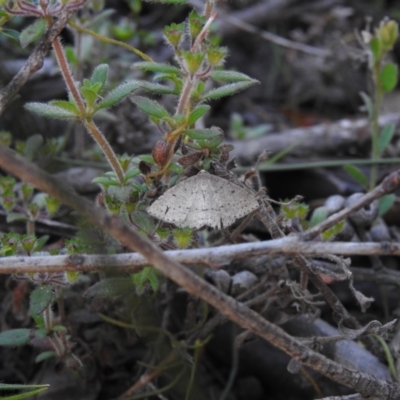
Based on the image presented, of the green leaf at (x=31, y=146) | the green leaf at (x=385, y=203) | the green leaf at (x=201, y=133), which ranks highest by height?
the green leaf at (x=201, y=133)

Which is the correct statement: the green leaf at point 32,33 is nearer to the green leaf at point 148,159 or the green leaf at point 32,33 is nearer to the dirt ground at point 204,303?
the green leaf at point 148,159

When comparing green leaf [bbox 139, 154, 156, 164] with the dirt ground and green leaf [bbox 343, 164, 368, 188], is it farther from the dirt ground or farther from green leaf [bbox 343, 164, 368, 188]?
green leaf [bbox 343, 164, 368, 188]

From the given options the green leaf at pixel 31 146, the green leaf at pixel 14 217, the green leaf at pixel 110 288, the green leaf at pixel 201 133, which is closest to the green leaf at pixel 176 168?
the green leaf at pixel 201 133

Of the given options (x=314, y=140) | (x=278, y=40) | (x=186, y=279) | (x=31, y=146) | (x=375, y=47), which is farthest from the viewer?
(x=278, y=40)

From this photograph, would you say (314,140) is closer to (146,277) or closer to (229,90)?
(229,90)

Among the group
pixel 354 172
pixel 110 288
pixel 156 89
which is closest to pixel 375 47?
pixel 354 172

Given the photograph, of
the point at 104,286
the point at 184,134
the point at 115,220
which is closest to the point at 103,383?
the point at 104,286
